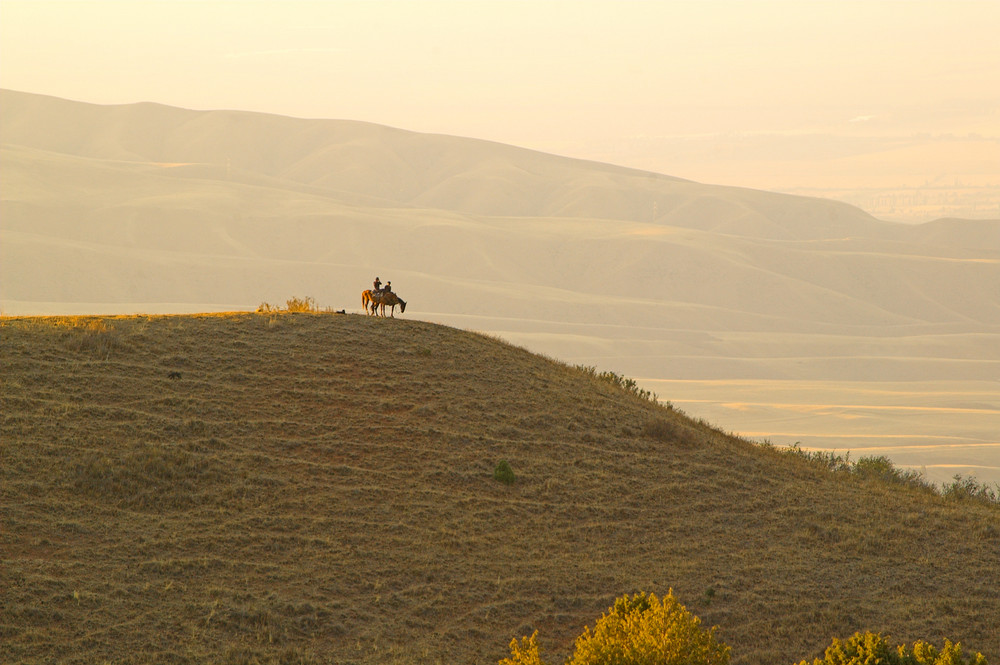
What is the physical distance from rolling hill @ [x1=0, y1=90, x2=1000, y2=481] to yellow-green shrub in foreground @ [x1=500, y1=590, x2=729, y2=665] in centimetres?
5561

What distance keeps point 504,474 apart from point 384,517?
9.50 ft

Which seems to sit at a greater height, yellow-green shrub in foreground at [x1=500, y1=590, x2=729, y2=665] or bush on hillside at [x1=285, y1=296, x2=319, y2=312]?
bush on hillside at [x1=285, y1=296, x2=319, y2=312]

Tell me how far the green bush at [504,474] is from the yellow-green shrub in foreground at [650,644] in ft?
24.1

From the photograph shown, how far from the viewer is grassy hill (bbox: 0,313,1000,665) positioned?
1329 cm

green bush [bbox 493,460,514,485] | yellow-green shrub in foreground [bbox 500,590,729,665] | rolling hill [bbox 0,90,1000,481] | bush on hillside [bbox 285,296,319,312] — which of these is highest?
rolling hill [bbox 0,90,1000,481]

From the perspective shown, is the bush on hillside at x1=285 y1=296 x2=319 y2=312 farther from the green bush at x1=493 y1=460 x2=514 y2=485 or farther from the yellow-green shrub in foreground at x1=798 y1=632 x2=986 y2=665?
the yellow-green shrub in foreground at x1=798 y1=632 x2=986 y2=665

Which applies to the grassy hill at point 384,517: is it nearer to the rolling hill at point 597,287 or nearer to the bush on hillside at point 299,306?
the bush on hillside at point 299,306

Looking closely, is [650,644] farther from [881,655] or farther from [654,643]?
[881,655]

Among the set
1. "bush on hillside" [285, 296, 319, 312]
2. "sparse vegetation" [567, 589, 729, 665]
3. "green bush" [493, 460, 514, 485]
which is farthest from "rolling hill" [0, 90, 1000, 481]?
"sparse vegetation" [567, 589, 729, 665]

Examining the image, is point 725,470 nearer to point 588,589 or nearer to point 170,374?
point 588,589

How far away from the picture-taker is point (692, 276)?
162250 mm

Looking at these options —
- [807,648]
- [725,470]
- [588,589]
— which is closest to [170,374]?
[588,589]

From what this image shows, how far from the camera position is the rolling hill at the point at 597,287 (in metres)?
92.4

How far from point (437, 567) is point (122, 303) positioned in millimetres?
112063
